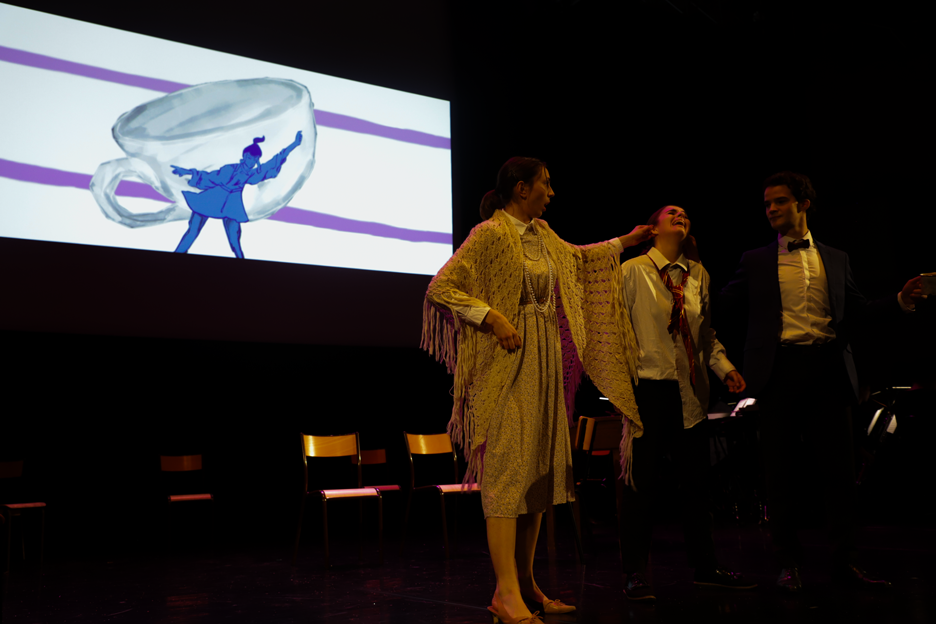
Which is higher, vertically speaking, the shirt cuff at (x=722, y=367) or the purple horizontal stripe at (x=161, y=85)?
the purple horizontal stripe at (x=161, y=85)

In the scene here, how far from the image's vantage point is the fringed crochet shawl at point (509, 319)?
85.0 inches

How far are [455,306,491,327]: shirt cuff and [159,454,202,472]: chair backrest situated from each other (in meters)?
3.94

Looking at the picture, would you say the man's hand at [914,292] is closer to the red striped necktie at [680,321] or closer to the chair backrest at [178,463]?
the red striped necktie at [680,321]

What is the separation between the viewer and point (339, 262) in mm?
5414

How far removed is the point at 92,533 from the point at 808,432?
4.74 metres

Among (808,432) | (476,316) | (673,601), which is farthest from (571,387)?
(808,432)

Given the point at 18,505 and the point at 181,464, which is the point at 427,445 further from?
the point at 18,505

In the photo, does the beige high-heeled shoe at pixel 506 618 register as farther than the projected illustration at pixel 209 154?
No

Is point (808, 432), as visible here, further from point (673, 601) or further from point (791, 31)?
point (791, 31)

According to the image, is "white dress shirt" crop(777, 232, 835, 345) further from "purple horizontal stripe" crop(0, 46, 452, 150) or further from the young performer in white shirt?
"purple horizontal stripe" crop(0, 46, 452, 150)

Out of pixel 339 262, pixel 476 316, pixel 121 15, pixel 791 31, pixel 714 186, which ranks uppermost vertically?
pixel 791 31

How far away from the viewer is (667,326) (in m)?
2.60

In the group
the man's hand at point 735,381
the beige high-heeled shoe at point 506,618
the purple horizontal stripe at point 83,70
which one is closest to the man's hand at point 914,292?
the man's hand at point 735,381

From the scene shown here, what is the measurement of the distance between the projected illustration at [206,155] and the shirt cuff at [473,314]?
3.45m
